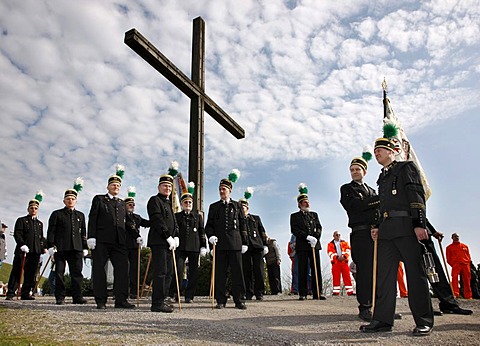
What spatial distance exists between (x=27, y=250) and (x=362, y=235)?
768cm

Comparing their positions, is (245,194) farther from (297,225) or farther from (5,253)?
(5,253)

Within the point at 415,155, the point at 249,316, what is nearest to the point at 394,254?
the point at 249,316

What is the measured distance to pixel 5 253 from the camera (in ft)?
42.9

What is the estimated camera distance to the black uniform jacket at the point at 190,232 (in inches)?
381

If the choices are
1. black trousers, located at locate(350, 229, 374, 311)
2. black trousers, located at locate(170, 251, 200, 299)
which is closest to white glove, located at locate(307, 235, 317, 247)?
black trousers, located at locate(170, 251, 200, 299)

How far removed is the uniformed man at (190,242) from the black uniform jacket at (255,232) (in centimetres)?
142

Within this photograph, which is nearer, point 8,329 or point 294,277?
point 8,329

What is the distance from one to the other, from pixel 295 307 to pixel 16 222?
679cm

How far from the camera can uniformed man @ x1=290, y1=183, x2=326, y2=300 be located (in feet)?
32.9

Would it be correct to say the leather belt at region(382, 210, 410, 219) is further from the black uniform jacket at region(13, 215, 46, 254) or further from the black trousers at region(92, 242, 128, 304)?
the black uniform jacket at region(13, 215, 46, 254)

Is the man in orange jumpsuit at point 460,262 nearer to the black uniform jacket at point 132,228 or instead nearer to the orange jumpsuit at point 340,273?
the orange jumpsuit at point 340,273

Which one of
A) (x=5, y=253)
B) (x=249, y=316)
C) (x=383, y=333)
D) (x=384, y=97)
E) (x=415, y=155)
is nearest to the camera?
(x=383, y=333)

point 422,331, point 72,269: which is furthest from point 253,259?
point 422,331

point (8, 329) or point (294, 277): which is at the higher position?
point (294, 277)
